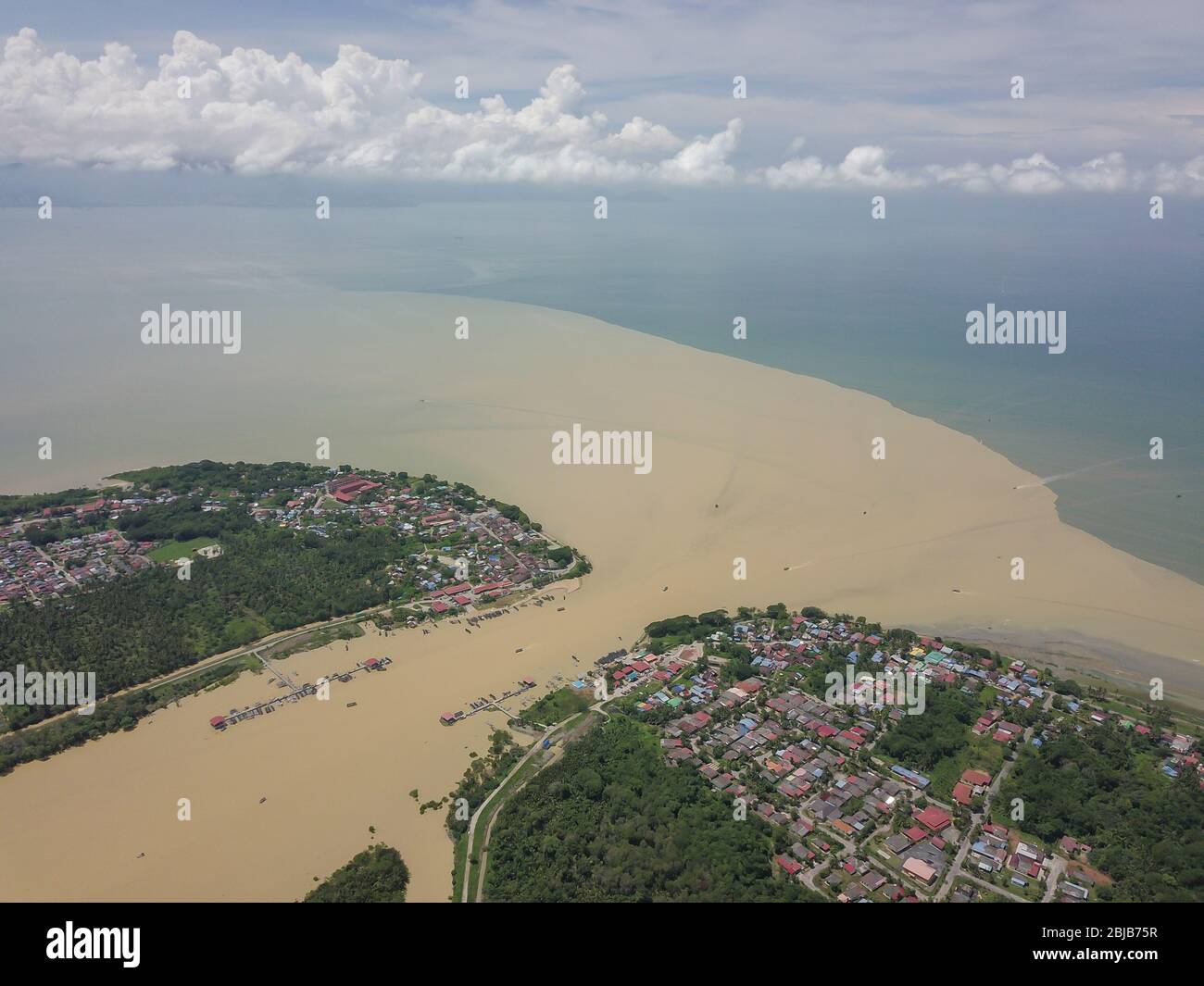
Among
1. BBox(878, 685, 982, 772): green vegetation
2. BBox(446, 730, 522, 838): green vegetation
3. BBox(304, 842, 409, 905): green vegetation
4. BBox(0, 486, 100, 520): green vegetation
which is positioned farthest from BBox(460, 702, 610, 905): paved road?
BBox(0, 486, 100, 520): green vegetation

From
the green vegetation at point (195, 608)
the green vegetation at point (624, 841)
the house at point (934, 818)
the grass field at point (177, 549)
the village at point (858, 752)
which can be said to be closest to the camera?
the green vegetation at point (624, 841)

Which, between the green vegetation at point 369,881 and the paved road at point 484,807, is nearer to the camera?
the green vegetation at point 369,881

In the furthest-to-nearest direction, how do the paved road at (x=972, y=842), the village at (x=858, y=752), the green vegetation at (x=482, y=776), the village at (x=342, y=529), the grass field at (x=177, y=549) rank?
the grass field at (x=177, y=549) < the village at (x=342, y=529) < the green vegetation at (x=482, y=776) < the village at (x=858, y=752) < the paved road at (x=972, y=842)

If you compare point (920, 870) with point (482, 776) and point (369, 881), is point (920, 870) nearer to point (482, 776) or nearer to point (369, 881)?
point (482, 776)

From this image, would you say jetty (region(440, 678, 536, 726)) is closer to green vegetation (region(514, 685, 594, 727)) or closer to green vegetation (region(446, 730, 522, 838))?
green vegetation (region(514, 685, 594, 727))

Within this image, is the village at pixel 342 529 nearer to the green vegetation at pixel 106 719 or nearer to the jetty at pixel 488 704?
the jetty at pixel 488 704

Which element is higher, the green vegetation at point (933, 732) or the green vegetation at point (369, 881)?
the green vegetation at point (933, 732)

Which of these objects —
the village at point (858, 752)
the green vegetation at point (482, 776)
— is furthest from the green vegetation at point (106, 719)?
the village at point (858, 752)
